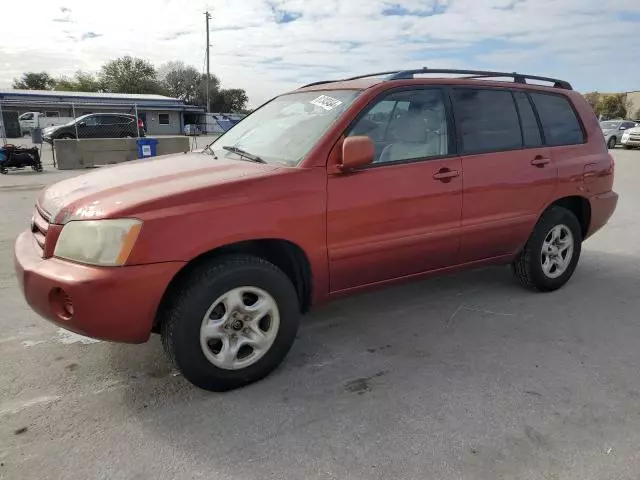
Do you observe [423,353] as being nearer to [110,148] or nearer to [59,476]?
[59,476]

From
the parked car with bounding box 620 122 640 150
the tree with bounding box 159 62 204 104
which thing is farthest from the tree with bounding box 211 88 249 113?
the parked car with bounding box 620 122 640 150

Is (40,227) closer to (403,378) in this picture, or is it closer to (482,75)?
(403,378)

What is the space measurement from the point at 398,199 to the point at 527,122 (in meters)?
1.67

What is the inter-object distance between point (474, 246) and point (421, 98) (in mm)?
1190

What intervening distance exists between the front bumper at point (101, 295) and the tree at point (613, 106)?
79.1 metres

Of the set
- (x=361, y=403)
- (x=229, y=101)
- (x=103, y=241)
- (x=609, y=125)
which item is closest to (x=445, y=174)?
(x=361, y=403)

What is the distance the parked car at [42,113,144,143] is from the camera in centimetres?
2253

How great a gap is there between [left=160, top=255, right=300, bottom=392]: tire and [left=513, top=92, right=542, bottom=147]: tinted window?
2.50 metres

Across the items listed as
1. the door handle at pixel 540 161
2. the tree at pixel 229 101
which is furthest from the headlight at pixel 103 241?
the tree at pixel 229 101

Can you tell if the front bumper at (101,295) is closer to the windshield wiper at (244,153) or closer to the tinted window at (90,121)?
the windshield wiper at (244,153)

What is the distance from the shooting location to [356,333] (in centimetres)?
368

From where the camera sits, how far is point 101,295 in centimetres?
245

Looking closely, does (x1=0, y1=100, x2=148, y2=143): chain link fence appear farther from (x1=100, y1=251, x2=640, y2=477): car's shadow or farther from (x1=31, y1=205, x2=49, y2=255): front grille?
(x1=100, y1=251, x2=640, y2=477): car's shadow

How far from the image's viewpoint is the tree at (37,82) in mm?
68625
